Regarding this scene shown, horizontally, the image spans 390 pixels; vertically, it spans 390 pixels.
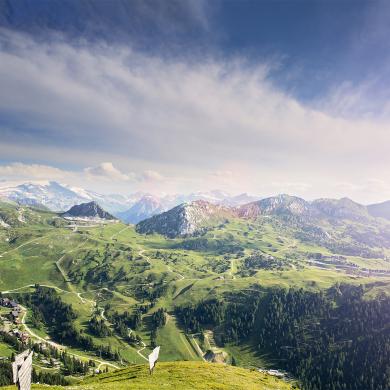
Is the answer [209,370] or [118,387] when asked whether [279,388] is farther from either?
[118,387]

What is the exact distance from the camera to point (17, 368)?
3216 cm

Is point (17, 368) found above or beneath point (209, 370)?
above

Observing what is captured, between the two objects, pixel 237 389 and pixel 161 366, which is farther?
pixel 161 366

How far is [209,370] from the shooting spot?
9394 centimetres

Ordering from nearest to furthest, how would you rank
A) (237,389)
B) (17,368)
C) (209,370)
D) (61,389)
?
(17,368)
(61,389)
(237,389)
(209,370)

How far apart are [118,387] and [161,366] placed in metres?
35.0

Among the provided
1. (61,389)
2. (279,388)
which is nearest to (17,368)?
(61,389)

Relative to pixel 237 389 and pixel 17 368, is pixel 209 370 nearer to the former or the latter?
pixel 237 389

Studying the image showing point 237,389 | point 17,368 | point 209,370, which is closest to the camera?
point 17,368

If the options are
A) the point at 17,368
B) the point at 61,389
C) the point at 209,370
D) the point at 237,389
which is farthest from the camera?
the point at 209,370

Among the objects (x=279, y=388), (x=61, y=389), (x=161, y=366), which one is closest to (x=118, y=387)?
(x=61, y=389)

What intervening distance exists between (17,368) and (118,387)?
128ft

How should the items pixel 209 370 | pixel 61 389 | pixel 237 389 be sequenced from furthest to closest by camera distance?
1. pixel 209 370
2. pixel 237 389
3. pixel 61 389

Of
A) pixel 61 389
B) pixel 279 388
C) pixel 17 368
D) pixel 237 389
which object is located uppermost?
pixel 17 368
